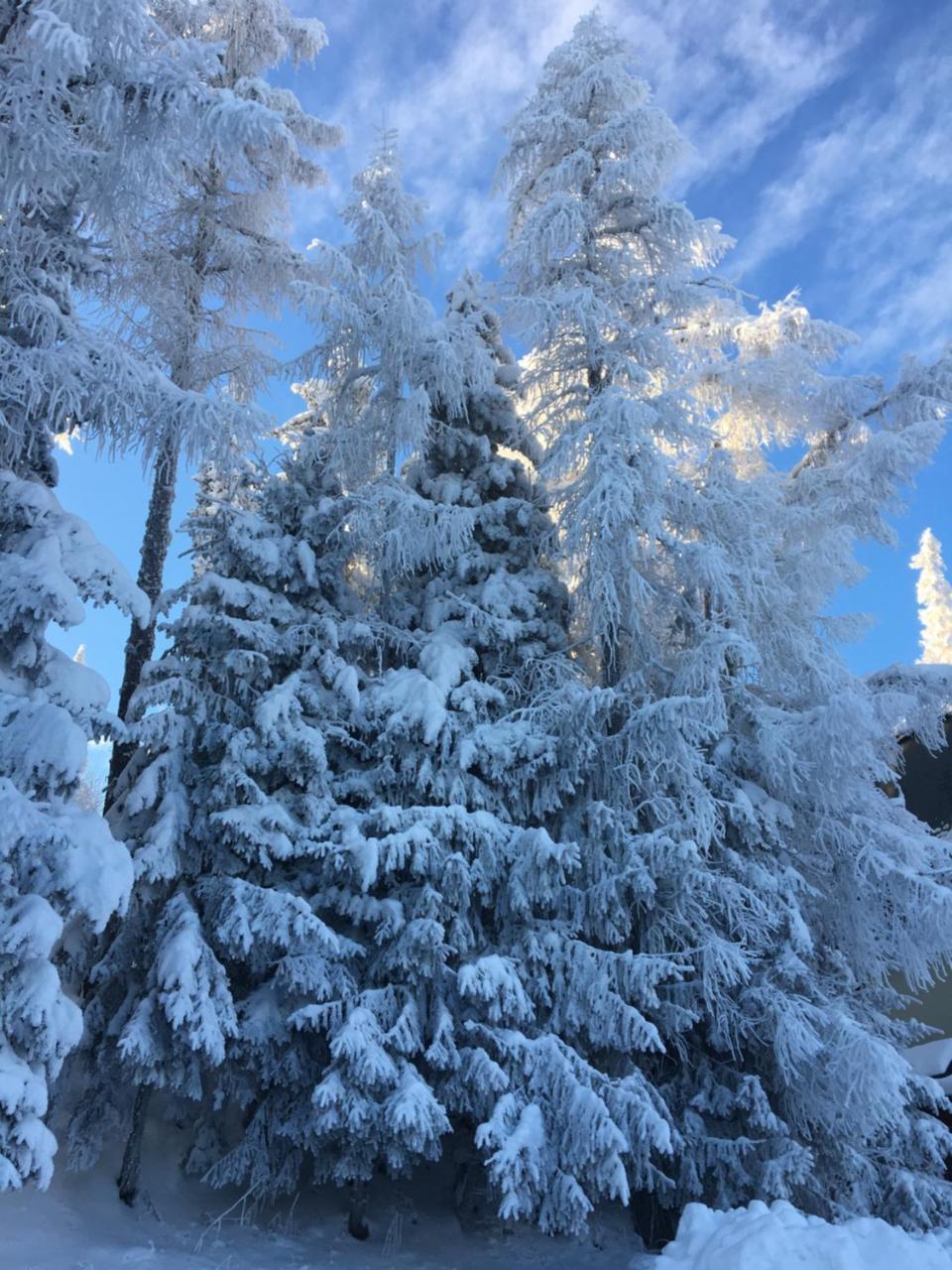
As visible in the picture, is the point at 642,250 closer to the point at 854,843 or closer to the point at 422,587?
the point at 422,587

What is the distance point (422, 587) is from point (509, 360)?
12.9ft

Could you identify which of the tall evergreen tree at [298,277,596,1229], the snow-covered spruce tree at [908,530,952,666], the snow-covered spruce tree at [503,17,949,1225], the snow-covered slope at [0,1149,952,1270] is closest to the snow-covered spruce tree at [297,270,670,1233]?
the tall evergreen tree at [298,277,596,1229]

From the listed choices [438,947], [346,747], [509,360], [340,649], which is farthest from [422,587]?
[438,947]

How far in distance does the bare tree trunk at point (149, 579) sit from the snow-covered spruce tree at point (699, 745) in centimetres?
522

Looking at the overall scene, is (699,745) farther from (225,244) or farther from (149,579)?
(225,244)

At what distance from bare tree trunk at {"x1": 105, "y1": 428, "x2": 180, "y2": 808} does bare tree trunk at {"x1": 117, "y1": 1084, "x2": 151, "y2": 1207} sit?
314 centimetres

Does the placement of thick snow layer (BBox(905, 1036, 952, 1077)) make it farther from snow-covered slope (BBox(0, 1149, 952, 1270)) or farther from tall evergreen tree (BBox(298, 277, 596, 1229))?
tall evergreen tree (BBox(298, 277, 596, 1229))

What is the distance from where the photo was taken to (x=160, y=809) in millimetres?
8250

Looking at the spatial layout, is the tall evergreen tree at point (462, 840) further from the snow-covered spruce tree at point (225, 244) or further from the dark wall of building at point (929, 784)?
the dark wall of building at point (929, 784)

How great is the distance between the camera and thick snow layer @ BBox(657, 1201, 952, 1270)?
501 centimetres

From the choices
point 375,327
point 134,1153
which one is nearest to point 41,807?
point 134,1153

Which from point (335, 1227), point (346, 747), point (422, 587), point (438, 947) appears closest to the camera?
point (438, 947)

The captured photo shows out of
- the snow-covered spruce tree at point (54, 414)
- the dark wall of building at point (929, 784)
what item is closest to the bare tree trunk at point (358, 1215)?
the snow-covered spruce tree at point (54, 414)

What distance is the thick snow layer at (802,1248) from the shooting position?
5.01m
